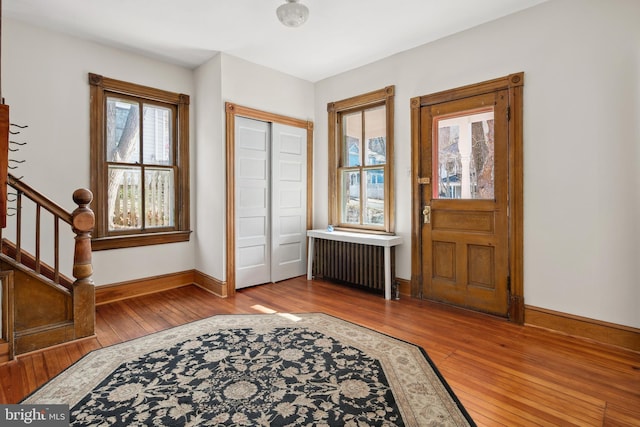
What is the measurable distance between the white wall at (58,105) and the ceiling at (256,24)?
18cm

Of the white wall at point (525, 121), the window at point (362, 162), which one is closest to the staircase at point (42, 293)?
the white wall at point (525, 121)

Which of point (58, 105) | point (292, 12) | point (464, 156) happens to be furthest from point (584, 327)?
point (58, 105)

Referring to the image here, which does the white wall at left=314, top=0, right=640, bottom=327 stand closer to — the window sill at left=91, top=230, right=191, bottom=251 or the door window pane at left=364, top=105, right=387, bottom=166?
the door window pane at left=364, top=105, right=387, bottom=166

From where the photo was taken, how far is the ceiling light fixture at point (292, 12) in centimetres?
288

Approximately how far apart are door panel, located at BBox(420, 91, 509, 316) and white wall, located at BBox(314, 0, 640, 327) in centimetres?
24

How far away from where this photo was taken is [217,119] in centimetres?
412

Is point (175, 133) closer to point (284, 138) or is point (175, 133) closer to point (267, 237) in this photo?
point (284, 138)

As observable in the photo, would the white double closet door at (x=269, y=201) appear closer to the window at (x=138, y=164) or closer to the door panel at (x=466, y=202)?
the window at (x=138, y=164)

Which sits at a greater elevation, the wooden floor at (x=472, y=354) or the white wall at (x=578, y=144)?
the white wall at (x=578, y=144)

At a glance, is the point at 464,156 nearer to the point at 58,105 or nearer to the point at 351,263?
the point at 351,263

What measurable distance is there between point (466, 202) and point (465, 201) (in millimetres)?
15

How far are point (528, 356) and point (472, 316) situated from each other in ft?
2.79

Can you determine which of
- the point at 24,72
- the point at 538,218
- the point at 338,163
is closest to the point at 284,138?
the point at 338,163

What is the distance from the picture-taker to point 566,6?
2.90 metres
